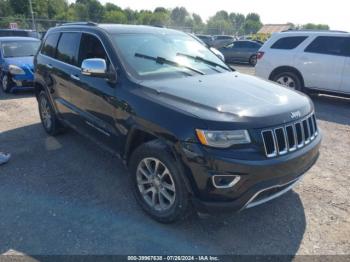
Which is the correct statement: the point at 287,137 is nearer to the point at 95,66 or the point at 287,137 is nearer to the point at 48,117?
the point at 95,66

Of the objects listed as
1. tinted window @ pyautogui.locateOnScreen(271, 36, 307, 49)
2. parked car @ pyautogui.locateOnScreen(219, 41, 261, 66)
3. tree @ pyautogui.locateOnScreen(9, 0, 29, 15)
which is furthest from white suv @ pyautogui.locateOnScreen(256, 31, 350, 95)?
tree @ pyautogui.locateOnScreen(9, 0, 29, 15)

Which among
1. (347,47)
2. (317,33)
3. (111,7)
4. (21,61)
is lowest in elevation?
(21,61)

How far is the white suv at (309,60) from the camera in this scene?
7995 millimetres

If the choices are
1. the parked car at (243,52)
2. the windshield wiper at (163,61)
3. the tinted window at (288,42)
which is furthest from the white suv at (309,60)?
the parked car at (243,52)

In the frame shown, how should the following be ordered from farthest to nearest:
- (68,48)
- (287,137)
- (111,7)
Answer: (111,7) < (68,48) < (287,137)

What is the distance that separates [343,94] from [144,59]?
20.8 feet

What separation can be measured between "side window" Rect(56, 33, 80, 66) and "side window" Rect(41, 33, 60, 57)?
211 millimetres

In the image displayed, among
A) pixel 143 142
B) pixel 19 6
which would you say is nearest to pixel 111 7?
pixel 19 6

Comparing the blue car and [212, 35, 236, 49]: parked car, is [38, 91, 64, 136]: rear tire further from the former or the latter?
[212, 35, 236, 49]: parked car

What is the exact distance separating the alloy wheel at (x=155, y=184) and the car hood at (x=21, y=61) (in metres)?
7.19

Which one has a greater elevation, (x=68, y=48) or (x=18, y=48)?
(x=68, y=48)

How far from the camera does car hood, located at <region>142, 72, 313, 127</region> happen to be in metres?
2.80

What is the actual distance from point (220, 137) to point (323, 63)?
6.72 meters

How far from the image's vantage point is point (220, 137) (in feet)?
8.68
